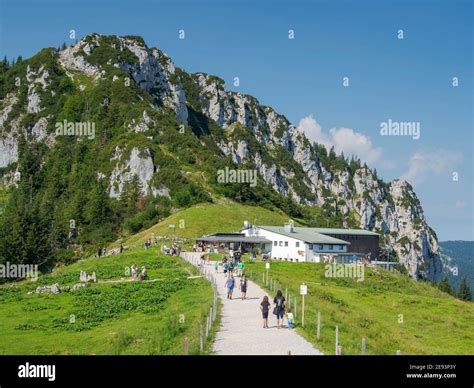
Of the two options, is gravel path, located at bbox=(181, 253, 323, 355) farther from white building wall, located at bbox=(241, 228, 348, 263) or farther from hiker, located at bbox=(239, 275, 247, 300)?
white building wall, located at bbox=(241, 228, 348, 263)

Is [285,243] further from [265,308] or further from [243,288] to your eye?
[265,308]

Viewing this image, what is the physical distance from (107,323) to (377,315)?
2448cm

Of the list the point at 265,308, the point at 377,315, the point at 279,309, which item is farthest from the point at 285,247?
the point at 265,308

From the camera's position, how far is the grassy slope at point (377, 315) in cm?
3058

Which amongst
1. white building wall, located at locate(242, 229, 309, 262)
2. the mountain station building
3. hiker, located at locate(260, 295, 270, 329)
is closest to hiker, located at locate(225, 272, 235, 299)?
hiker, located at locate(260, 295, 270, 329)

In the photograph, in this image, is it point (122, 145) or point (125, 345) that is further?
point (122, 145)

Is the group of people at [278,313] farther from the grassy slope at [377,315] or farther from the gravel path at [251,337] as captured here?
the grassy slope at [377,315]

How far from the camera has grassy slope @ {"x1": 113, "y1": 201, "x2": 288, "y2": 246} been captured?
331ft

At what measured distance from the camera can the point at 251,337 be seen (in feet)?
83.7

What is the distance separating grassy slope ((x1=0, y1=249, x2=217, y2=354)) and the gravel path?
121 centimetres

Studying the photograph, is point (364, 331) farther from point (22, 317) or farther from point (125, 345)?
point (22, 317)

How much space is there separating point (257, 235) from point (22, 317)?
203 ft
